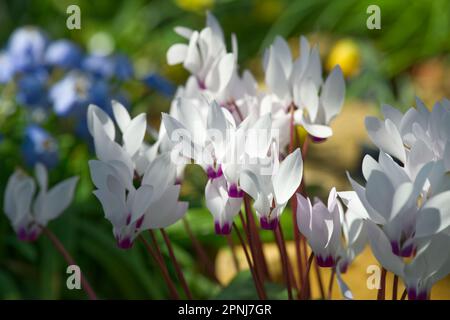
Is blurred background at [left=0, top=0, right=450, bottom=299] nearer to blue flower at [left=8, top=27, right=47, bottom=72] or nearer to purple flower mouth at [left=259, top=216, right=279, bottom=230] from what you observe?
blue flower at [left=8, top=27, right=47, bottom=72]

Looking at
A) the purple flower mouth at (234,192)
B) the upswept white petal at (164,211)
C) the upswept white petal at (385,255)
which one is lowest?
the upswept white petal at (385,255)

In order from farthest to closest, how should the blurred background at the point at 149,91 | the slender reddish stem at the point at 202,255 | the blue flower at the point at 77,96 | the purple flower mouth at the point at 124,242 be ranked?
the blue flower at the point at 77,96, the blurred background at the point at 149,91, the slender reddish stem at the point at 202,255, the purple flower mouth at the point at 124,242

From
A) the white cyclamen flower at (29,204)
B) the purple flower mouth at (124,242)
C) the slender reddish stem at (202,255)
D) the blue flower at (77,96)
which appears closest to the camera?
the purple flower mouth at (124,242)

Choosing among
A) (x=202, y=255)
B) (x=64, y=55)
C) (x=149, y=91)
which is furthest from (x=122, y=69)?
(x=202, y=255)

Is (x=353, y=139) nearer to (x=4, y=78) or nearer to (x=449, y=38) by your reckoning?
(x=449, y=38)

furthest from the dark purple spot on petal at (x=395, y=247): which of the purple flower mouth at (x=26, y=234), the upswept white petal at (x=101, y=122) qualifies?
the purple flower mouth at (x=26, y=234)

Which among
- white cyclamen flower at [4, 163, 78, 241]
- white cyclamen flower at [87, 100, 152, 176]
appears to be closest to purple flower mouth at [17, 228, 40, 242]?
white cyclamen flower at [4, 163, 78, 241]

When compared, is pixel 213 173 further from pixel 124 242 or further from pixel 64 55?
pixel 64 55

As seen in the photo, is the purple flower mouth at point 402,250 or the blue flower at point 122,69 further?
the blue flower at point 122,69

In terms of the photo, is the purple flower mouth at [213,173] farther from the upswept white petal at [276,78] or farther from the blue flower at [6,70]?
the blue flower at [6,70]

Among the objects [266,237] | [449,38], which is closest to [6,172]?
[266,237]
